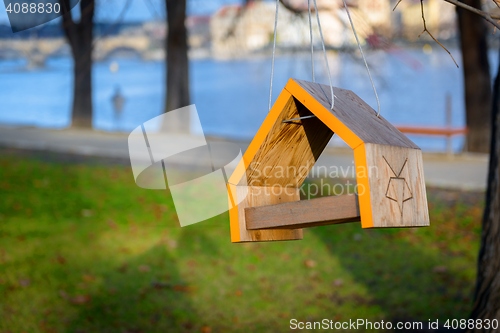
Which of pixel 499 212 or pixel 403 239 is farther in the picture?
pixel 403 239

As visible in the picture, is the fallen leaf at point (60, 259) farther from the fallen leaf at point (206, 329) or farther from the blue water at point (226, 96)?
the blue water at point (226, 96)

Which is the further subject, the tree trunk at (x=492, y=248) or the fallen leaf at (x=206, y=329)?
the fallen leaf at (x=206, y=329)

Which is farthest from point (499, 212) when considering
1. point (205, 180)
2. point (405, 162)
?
point (205, 180)

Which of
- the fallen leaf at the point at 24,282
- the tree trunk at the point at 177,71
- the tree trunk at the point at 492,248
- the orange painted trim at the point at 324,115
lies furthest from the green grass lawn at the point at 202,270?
the tree trunk at the point at 177,71

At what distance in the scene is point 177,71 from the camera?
43.0ft

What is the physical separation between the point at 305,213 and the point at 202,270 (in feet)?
13.0

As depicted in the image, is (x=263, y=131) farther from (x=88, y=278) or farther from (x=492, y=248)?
(x=88, y=278)

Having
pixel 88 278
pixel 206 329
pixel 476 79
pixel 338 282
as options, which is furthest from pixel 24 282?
pixel 476 79

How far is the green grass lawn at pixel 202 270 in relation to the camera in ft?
16.6

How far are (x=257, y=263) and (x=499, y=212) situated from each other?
9.69 ft

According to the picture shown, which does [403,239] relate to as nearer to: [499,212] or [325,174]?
[325,174]

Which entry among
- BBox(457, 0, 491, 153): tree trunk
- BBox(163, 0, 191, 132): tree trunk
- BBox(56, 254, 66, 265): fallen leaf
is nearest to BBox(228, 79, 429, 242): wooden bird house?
BBox(56, 254, 66, 265): fallen leaf

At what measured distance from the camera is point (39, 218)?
728 centimetres

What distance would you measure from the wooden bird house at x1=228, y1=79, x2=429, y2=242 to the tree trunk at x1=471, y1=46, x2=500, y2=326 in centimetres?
142
